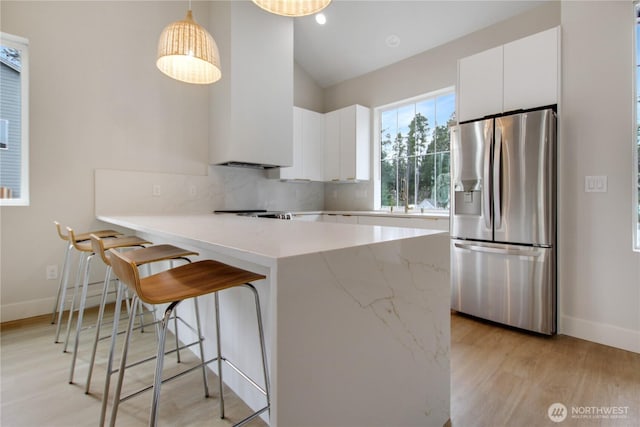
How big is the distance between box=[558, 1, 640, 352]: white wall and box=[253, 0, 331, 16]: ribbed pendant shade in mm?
2044

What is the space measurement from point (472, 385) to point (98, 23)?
13.3ft

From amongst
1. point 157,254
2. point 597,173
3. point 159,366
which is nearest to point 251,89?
point 157,254

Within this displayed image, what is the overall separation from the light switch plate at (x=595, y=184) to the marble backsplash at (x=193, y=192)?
10.7 ft

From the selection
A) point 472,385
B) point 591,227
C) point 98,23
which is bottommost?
point 472,385

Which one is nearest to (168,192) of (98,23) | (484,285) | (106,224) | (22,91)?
(106,224)

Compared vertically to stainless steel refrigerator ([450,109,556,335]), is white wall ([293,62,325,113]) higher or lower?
higher

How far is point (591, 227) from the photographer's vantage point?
2295 millimetres

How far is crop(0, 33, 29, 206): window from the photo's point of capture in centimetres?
258

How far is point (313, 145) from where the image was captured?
4.57 meters

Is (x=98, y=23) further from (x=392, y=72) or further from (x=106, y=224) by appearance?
(x=392, y=72)

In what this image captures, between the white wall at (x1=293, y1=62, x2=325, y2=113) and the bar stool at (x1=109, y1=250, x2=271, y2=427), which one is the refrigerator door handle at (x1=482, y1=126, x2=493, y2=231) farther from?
the white wall at (x1=293, y1=62, x2=325, y2=113)

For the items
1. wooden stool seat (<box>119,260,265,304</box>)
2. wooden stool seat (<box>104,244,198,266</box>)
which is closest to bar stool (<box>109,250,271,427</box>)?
wooden stool seat (<box>119,260,265,304</box>)

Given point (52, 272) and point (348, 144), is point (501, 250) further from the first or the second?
point (52, 272)

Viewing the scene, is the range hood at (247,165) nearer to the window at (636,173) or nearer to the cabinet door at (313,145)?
the cabinet door at (313,145)
